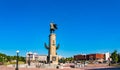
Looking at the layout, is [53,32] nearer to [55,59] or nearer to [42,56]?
[55,59]

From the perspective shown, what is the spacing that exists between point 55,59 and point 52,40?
14.4 feet

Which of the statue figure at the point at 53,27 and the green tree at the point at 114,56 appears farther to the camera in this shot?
the green tree at the point at 114,56

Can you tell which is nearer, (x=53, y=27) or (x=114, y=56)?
(x=53, y=27)

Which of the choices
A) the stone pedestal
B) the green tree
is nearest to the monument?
the stone pedestal

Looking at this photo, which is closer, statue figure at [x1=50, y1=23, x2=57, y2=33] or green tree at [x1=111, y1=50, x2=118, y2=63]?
statue figure at [x1=50, y1=23, x2=57, y2=33]

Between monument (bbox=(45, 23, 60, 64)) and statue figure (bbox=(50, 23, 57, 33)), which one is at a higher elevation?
statue figure (bbox=(50, 23, 57, 33))

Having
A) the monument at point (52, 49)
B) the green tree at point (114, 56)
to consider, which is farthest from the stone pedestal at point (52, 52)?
the green tree at point (114, 56)

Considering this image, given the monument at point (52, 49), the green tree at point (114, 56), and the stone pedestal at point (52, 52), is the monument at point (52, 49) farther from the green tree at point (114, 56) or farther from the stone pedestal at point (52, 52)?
the green tree at point (114, 56)

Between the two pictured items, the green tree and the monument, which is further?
the green tree

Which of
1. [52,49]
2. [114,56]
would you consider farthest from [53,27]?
[114,56]

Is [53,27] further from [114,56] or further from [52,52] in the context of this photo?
[114,56]

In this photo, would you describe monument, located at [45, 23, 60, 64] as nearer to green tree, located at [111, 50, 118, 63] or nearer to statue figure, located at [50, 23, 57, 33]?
statue figure, located at [50, 23, 57, 33]

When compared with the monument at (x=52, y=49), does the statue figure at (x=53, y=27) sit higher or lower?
higher

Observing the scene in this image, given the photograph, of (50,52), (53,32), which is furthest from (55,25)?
(50,52)
